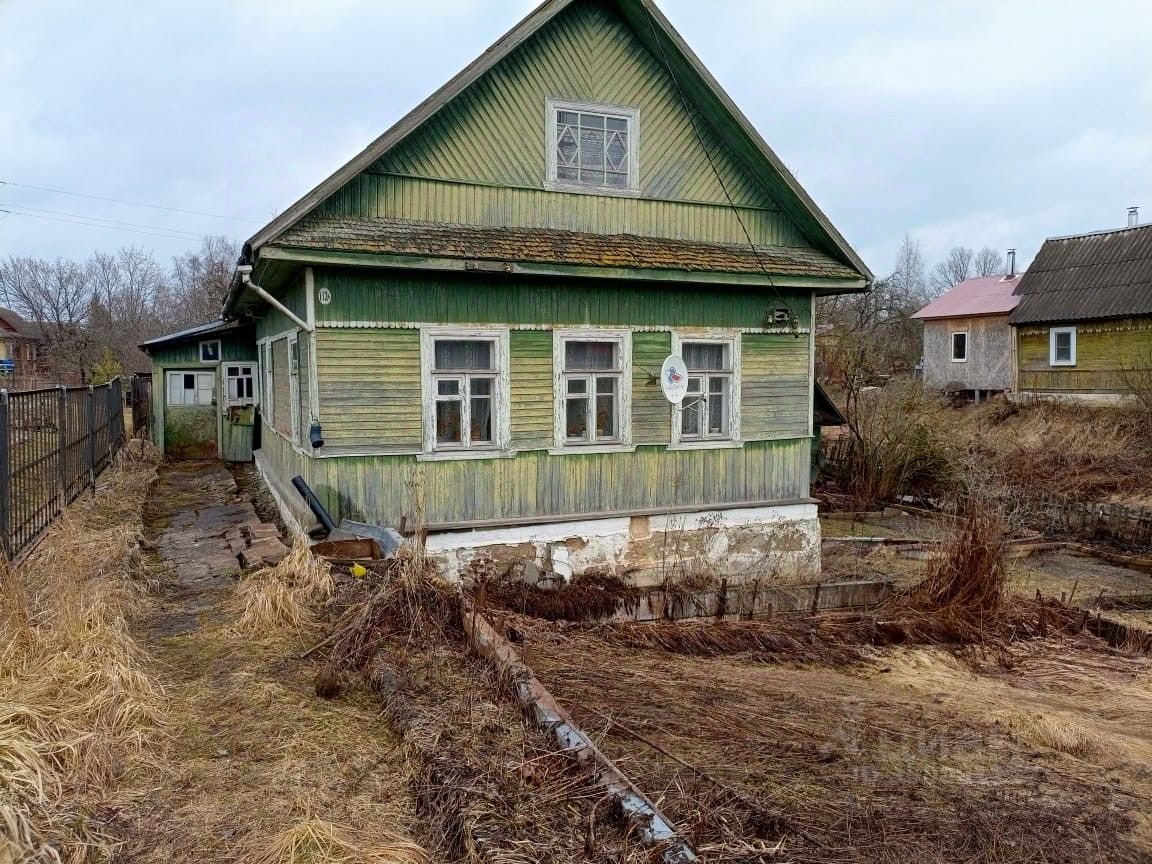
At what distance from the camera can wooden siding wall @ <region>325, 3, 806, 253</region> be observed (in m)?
9.17

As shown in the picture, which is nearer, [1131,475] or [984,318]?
[1131,475]

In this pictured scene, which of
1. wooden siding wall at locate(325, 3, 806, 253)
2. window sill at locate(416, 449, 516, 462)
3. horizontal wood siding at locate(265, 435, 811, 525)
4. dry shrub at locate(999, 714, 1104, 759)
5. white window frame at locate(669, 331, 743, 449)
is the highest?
wooden siding wall at locate(325, 3, 806, 253)

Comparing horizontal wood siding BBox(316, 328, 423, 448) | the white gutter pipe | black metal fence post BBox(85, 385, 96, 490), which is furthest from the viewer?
black metal fence post BBox(85, 385, 96, 490)

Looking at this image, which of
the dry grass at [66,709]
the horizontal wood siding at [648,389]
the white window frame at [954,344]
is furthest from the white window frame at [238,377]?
the white window frame at [954,344]

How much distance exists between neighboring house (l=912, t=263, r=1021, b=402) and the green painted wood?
21234mm

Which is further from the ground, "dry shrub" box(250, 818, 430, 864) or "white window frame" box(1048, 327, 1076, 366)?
"white window frame" box(1048, 327, 1076, 366)

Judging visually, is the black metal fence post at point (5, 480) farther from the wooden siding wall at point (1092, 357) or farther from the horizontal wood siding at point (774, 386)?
the wooden siding wall at point (1092, 357)

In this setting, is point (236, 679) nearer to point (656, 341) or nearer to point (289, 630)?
point (289, 630)

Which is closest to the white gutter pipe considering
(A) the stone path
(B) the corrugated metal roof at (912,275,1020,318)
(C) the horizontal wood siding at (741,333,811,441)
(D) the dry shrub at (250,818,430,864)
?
(A) the stone path

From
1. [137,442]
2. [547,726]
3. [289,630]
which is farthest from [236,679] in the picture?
[137,442]

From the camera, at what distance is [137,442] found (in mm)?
19703

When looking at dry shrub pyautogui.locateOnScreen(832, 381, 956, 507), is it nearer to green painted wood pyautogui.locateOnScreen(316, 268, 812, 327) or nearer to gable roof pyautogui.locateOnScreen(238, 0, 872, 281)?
gable roof pyautogui.locateOnScreen(238, 0, 872, 281)

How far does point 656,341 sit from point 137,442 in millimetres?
14909

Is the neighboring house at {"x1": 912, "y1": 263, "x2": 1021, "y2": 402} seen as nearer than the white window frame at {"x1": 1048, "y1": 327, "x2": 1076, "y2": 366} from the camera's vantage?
No
